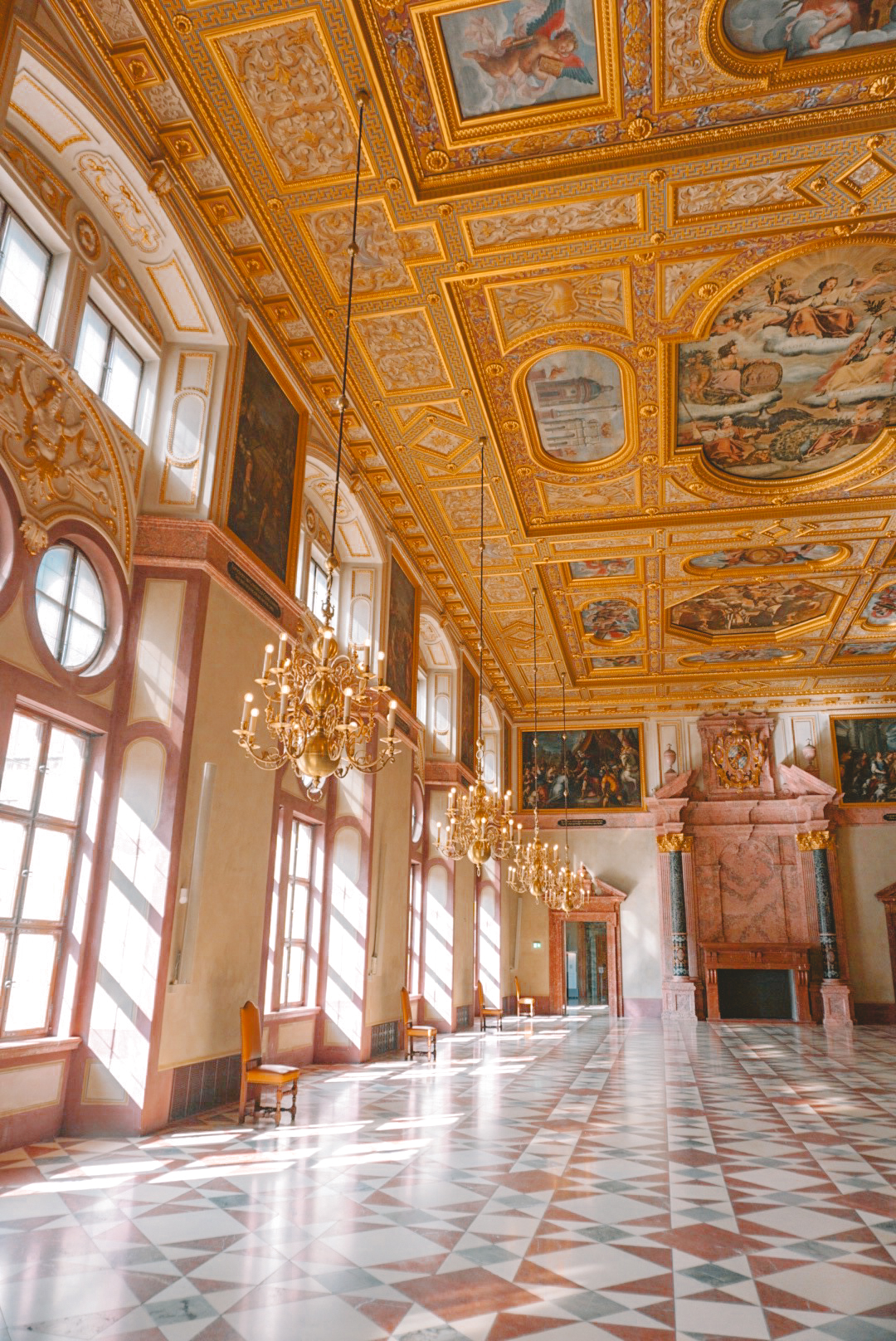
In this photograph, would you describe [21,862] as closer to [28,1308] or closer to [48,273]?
[28,1308]

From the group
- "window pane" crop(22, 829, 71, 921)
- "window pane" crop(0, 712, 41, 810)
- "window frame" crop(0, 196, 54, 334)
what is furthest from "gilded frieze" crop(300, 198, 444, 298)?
"window pane" crop(22, 829, 71, 921)

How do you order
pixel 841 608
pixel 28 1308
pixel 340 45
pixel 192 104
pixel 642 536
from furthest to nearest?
pixel 841 608
pixel 642 536
pixel 192 104
pixel 340 45
pixel 28 1308

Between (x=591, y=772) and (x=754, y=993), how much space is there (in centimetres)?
685

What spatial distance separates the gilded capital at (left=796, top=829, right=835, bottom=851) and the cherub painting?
18.6 metres

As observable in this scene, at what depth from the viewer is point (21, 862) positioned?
261 inches

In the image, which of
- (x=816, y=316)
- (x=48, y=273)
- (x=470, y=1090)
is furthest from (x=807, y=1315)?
(x=816, y=316)

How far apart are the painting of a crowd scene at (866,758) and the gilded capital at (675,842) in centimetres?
404

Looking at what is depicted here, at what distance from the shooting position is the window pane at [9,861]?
642 centimetres

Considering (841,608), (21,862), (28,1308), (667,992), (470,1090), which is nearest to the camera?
(28,1308)

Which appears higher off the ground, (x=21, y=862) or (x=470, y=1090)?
(x=21, y=862)

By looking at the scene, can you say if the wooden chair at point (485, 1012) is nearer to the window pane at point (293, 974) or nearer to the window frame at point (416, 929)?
the window frame at point (416, 929)

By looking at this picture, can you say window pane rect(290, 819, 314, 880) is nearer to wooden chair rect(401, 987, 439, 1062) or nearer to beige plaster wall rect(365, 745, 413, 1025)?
beige plaster wall rect(365, 745, 413, 1025)

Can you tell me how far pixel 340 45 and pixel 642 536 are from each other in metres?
9.68

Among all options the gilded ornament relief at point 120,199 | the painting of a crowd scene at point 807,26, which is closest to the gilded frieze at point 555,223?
the painting of a crowd scene at point 807,26
